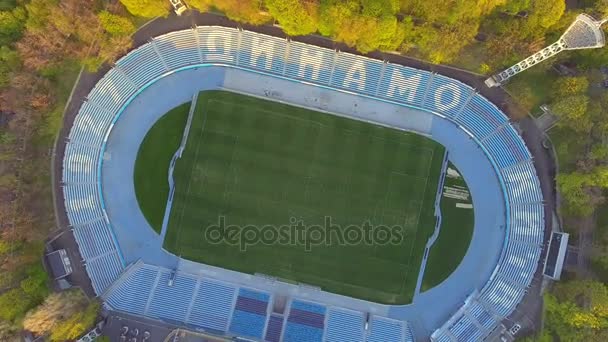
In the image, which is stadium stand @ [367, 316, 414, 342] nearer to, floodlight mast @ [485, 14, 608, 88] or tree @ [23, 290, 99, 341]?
tree @ [23, 290, 99, 341]

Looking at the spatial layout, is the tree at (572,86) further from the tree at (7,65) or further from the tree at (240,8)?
the tree at (7,65)

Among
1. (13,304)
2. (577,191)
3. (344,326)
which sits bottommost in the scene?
(13,304)

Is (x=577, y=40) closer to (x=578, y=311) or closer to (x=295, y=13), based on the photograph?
(x=578, y=311)

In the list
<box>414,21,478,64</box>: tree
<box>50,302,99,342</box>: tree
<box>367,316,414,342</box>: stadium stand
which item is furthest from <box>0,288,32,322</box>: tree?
<box>414,21,478,64</box>: tree

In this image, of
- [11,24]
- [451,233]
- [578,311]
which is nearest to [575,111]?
[451,233]

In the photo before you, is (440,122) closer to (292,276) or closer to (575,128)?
(575,128)

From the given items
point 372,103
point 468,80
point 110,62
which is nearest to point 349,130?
point 372,103

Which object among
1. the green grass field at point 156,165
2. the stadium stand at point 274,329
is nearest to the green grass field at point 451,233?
the stadium stand at point 274,329
